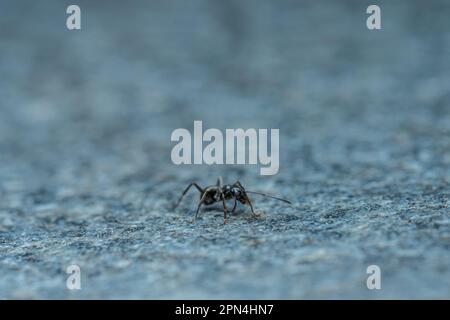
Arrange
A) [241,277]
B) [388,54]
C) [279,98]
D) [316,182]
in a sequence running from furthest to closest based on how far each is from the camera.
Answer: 1. [388,54]
2. [279,98]
3. [316,182]
4. [241,277]

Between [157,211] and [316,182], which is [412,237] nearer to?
[316,182]
